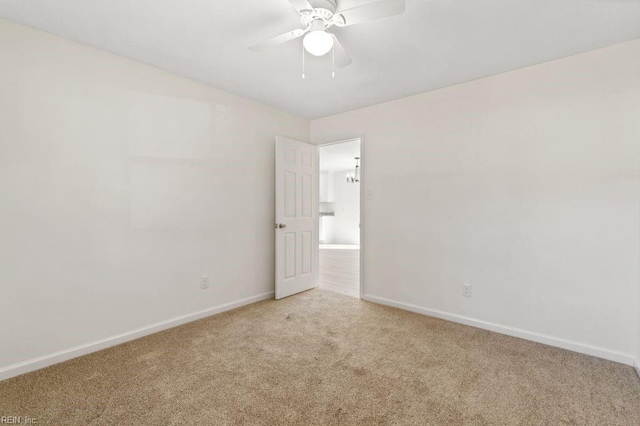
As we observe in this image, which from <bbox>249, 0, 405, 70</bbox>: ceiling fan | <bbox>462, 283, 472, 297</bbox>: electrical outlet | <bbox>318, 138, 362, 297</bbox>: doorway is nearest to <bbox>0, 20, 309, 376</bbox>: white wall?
<bbox>249, 0, 405, 70</bbox>: ceiling fan

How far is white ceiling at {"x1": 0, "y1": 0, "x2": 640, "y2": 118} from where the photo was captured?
186cm

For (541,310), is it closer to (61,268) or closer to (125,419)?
(125,419)

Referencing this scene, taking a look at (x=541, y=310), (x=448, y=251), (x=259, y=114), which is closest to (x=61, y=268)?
(x=259, y=114)

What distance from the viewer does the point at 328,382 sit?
6.45 ft

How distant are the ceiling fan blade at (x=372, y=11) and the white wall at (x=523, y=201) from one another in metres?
1.83

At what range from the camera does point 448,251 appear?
122 inches

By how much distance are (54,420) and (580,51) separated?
445 centimetres

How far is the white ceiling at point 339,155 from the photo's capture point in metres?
5.94

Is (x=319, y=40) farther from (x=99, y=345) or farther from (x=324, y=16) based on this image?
(x=99, y=345)

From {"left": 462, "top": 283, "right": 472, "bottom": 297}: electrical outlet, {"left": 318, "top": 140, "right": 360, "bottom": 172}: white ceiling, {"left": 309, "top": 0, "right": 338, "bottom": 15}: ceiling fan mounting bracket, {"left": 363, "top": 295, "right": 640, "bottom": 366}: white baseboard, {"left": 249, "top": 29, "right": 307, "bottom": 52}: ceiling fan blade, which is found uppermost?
{"left": 318, "top": 140, "right": 360, "bottom": 172}: white ceiling

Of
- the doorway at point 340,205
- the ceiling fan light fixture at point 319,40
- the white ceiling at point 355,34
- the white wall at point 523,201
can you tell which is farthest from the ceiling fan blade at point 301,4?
the doorway at point 340,205

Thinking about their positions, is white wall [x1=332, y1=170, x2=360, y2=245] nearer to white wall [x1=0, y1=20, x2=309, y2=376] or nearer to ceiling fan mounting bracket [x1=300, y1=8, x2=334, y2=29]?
white wall [x1=0, y1=20, x2=309, y2=376]

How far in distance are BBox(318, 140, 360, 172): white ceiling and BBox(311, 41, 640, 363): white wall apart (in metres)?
2.06

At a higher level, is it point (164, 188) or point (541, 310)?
point (164, 188)
